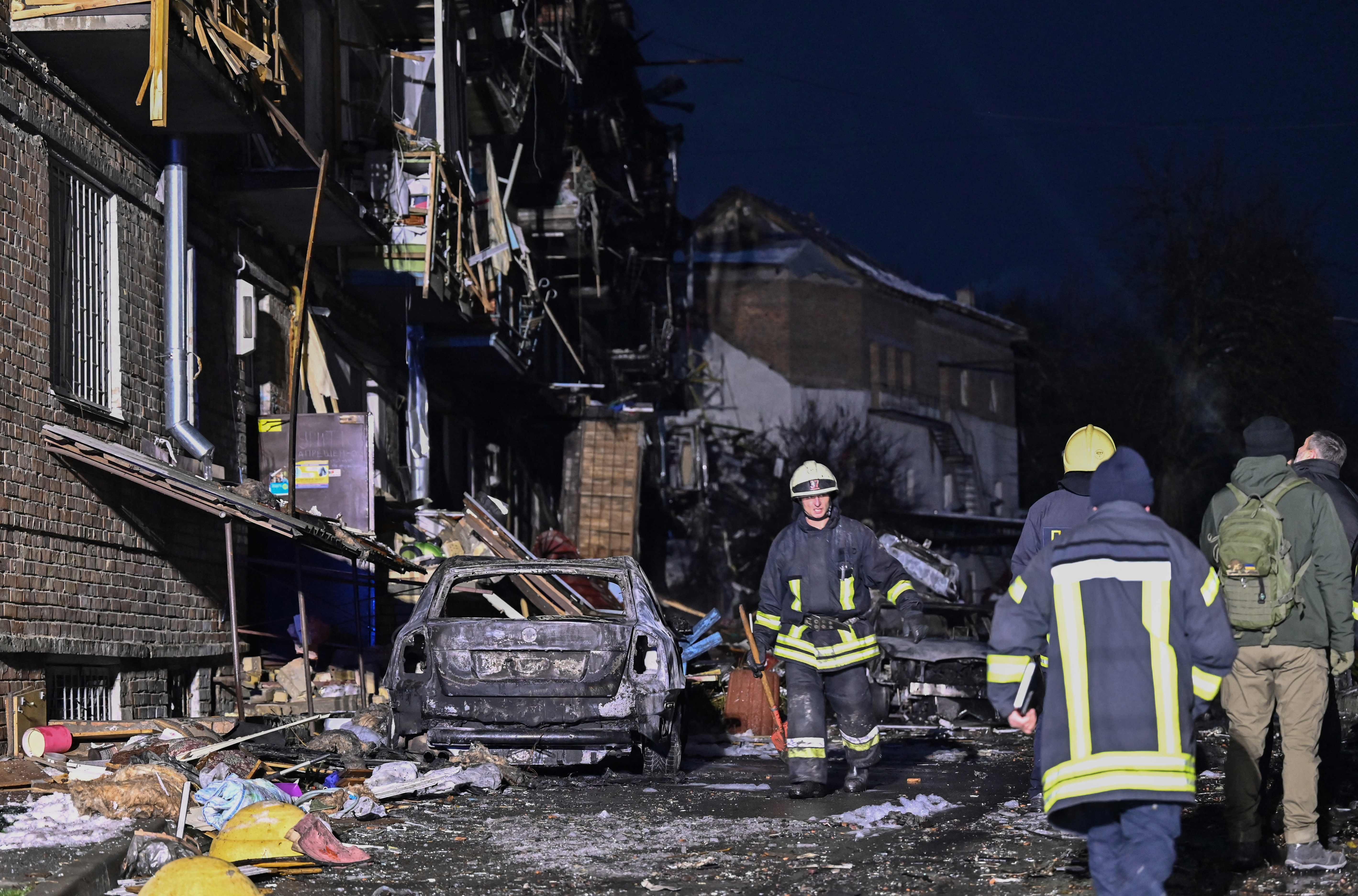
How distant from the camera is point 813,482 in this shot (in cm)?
886

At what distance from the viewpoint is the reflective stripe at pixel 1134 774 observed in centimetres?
422

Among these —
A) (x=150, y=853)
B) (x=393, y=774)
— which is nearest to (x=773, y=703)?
(x=393, y=774)

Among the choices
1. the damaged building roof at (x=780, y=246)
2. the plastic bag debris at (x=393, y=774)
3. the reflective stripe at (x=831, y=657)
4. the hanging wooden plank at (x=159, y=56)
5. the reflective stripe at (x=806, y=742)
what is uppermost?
the damaged building roof at (x=780, y=246)

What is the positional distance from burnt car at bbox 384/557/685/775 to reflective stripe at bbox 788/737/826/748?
953mm

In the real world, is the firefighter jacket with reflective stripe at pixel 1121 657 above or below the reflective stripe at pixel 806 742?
above

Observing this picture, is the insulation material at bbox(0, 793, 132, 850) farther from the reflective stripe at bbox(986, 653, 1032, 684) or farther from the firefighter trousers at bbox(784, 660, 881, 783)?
the reflective stripe at bbox(986, 653, 1032, 684)

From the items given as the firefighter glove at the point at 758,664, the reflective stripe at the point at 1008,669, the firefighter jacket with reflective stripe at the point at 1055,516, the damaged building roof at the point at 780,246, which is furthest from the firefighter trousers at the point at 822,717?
the damaged building roof at the point at 780,246

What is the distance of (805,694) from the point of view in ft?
28.6

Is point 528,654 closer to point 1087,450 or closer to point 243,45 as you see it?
point 1087,450

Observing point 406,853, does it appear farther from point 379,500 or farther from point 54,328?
point 379,500

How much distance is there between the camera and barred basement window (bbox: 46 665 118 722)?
923 centimetres

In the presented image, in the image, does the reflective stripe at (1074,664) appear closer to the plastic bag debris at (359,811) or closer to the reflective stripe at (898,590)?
the reflective stripe at (898,590)

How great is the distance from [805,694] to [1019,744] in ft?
15.7

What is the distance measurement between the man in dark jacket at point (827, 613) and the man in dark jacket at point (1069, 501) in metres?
1.04
